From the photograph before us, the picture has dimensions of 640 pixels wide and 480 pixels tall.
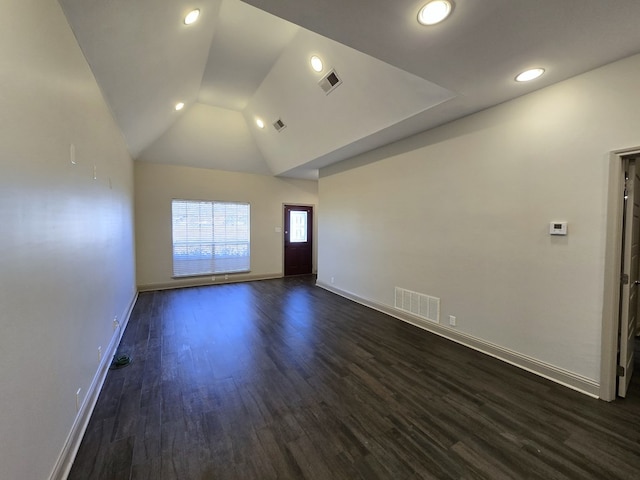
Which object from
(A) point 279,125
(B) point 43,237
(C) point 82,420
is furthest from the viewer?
(A) point 279,125

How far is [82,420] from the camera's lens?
76.1 inches

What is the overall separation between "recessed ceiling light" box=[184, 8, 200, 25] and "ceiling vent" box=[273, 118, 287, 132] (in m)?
2.57

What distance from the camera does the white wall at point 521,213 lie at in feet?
7.68

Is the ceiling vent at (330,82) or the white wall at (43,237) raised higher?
the ceiling vent at (330,82)

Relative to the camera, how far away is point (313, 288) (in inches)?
249

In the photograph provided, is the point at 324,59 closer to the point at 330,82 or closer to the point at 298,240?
the point at 330,82

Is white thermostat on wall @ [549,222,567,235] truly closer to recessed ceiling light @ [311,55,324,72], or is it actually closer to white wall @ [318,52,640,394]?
white wall @ [318,52,640,394]

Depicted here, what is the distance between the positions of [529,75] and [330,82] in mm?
2250

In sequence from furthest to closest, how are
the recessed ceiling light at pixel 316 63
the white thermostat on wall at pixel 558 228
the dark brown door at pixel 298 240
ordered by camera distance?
the dark brown door at pixel 298 240
the recessed ceiling light at pixel 316 63
the white thermostat on wall at pixel 558 228

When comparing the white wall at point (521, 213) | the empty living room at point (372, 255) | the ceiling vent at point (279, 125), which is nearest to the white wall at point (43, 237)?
the empty living room at point (372, 255)

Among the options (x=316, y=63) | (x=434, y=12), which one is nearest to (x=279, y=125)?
(x=316, y=63)

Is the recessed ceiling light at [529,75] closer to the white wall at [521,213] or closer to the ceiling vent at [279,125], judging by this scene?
the white wall at [521,213]

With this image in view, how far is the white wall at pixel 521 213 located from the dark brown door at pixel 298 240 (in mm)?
3880

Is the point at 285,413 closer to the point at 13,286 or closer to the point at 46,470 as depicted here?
the point at 46,470
